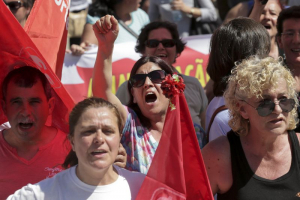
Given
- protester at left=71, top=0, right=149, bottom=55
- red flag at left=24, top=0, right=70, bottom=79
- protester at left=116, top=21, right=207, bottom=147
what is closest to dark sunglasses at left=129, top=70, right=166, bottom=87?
red flag at left=24, top=0, right=70, bottom=79

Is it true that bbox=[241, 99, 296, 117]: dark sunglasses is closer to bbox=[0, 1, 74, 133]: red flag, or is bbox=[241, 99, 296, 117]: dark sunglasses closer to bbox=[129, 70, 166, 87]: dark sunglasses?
bbox=[129, 70, 166, 87]: dark sunglasses

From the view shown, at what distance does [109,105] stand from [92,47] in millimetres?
2937

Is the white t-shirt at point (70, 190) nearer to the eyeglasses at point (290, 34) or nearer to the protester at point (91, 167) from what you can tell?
the protester at point (91, 167)

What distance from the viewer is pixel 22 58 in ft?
11.8

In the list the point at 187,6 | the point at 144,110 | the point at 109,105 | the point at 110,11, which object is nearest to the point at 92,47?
the point at 110,11

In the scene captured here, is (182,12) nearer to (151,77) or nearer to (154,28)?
(154,28)

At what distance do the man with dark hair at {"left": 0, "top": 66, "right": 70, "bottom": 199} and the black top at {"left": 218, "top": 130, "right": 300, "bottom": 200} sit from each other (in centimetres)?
105

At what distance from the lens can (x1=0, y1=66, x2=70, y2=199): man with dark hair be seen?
11.4 ft

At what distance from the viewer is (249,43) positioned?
3680 mm

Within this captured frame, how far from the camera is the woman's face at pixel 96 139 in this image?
291cm

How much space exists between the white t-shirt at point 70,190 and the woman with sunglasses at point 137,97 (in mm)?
519

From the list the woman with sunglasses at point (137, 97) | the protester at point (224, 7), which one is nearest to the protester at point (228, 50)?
the woman with sunglasses at point (137, 97)

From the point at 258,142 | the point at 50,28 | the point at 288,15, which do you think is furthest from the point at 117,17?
the point at 258,142

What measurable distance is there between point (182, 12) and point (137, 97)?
296 cm
